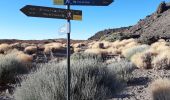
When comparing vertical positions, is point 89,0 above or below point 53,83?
above

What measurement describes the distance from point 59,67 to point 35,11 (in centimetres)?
278

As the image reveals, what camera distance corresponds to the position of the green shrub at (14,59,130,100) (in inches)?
384

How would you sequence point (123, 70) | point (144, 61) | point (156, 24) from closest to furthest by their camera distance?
point (123, 70)
point (144, 61)
point (156, 24)

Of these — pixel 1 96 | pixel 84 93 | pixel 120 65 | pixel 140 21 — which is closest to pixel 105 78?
pixel 84 93

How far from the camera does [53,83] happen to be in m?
9.74

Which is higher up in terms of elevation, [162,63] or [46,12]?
[46,12]

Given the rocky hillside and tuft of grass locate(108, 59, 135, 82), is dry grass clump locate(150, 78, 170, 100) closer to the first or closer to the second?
tuft of grass locate(108, 59, 135, 82)

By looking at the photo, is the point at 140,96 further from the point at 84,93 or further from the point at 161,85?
the point at 84,93

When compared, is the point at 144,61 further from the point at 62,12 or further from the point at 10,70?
the point at 62,12

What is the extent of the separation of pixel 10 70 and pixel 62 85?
318 inches

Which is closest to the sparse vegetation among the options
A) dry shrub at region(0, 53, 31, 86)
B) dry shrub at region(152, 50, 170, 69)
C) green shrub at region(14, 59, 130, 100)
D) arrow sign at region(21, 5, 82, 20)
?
green shrub at region(14, 59, 130, 100)

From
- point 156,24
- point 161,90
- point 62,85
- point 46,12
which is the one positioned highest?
point 156,24

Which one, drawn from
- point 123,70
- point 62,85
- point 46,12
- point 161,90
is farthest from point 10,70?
point 46,12

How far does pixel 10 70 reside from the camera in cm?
1752
